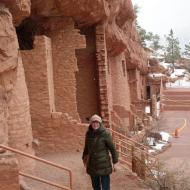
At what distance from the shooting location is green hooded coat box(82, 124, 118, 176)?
6918 mm

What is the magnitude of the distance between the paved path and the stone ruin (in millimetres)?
2111

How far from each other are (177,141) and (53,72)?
7592 mm

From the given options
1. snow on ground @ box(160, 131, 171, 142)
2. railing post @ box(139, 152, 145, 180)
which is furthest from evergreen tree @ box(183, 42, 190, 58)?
railing post @ box(139, 152, 145, 180)

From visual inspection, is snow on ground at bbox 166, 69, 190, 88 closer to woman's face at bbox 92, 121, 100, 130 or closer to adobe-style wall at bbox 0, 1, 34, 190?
adobe-style wall at bbox 0, 1, 34, 190

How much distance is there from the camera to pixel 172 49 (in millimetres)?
58375

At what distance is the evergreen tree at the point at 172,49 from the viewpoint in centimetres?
5403

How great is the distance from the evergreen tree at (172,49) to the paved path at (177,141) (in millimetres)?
27445

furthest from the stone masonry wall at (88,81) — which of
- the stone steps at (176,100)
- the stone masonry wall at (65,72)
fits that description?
the stone steps at (176,100)

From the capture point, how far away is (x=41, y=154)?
40.8ft

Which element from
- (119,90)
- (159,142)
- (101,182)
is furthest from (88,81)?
(101,182)

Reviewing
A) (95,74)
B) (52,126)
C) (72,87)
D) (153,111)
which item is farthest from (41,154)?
(153,111)

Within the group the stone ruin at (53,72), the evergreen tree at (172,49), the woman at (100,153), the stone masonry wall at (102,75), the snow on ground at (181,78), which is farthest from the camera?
the evergreen tree at (172,49)

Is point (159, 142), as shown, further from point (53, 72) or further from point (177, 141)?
point (53, 72)

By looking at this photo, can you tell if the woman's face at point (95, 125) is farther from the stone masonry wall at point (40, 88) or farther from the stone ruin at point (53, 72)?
the stone masonry wall at point (40, 88)
